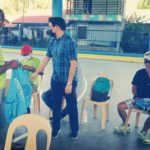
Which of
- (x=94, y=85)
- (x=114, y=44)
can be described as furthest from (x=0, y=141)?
(x=114, y=44)

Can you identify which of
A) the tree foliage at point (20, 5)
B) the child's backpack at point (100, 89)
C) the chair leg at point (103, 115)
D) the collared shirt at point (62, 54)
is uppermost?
the tree foliage at point (20, 5)

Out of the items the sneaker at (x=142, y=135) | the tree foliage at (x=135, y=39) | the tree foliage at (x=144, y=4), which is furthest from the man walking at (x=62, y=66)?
the tree foliage at (x=144, y=4)

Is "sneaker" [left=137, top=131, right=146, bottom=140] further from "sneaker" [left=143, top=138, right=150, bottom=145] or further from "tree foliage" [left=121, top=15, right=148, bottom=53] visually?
"tree foliage" [left=121, top=15, right=148, bottom=53]

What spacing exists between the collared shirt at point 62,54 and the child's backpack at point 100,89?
0.98 m

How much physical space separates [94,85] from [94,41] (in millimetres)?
12409

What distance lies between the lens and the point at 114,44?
16906 mm

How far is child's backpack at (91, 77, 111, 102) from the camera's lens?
488cm

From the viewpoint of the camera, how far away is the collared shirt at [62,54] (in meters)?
3.84

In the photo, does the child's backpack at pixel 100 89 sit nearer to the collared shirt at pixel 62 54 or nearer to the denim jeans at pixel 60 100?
the denim jeans at pixel 60 100

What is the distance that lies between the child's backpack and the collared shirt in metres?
0.98

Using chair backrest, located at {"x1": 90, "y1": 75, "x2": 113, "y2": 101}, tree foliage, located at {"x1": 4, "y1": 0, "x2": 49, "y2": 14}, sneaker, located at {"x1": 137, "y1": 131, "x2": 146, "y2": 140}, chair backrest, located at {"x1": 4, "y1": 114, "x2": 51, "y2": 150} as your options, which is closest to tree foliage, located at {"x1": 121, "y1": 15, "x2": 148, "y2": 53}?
chair backrest, located at {"x1": 90, "y1": 75, "x2": 113, "y2": 101}

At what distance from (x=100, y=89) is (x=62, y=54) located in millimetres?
1370

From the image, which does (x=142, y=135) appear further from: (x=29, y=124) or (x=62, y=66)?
(x=29, y=124)

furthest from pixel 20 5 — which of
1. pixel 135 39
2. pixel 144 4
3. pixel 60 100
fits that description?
pixel 60 100
